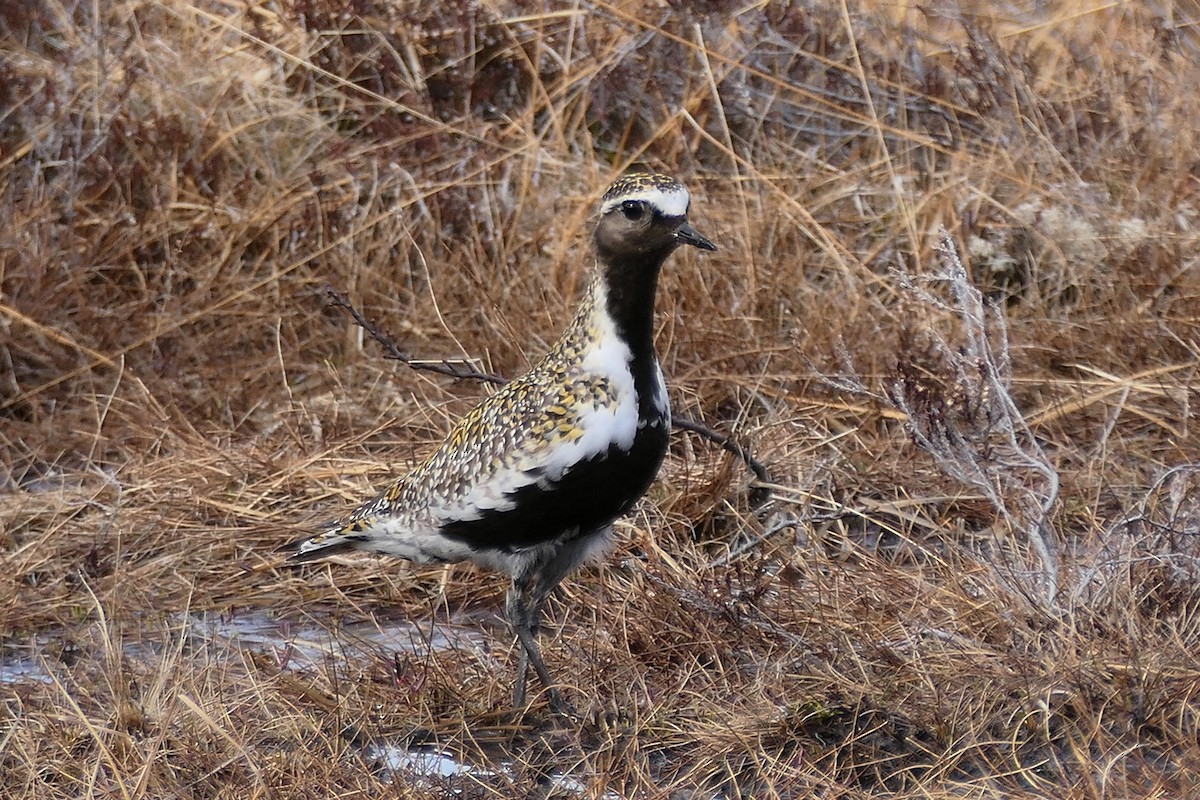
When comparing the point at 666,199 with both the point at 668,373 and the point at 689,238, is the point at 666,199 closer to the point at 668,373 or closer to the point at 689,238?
the point at 689,238

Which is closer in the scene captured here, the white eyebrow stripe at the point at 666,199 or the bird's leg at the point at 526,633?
the white eyebrow stripe at the point at 666,199

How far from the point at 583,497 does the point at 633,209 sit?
64 cm

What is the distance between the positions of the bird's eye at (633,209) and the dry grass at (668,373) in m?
0.71

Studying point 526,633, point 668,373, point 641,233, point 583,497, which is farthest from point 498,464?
point 668,373

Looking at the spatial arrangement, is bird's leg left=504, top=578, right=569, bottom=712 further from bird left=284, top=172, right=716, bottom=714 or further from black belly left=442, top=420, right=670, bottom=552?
black belly left=442, top=420, right=670, bottom=552

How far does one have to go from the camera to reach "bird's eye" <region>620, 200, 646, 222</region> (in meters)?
3.47

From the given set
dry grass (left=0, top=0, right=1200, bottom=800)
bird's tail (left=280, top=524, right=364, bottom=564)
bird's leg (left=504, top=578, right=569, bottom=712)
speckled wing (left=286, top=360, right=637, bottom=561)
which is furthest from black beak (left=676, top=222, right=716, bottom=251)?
bird's tail (left=280, top=524, right=364, bottom=564)

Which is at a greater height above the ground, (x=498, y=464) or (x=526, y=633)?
(x=498, y=464)

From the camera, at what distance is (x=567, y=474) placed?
11.4ft

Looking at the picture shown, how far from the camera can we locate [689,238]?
11.3 feet

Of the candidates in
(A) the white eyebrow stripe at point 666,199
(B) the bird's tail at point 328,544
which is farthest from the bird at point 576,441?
(B) the bird's tail at point 328,544

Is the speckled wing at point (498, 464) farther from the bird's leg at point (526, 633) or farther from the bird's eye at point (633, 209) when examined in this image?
the bird's eye at point (633, 209)

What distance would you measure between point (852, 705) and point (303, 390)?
3011 mm

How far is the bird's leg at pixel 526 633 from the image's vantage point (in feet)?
12.1
